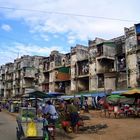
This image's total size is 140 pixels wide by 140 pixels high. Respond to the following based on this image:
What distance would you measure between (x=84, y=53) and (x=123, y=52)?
14197 mm

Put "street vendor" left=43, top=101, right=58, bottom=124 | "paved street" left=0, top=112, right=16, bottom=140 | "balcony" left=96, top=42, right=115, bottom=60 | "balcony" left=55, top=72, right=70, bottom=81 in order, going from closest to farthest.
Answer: "street vendor" left=43, top=101, right=58, bottom=124, "paved street" left=0, top=112, right=16, bottom=140, "balcony" left=96, top=42, right=115, bottom=60, "balcony" left=55, top=72, right=70, bottom=81

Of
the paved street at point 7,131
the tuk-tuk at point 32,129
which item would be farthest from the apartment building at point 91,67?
the tuk-tuk at point 32,129

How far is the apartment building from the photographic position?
45.4m

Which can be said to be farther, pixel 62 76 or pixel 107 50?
pixel 62 76

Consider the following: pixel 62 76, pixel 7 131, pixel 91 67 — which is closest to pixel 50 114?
pixel 7 131

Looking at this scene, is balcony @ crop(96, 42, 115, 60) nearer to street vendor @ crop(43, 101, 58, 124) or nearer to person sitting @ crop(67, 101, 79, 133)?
person sitting @ crop(67, 101, 79, 133)

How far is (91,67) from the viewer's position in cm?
5534

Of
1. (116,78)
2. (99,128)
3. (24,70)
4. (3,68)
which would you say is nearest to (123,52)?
→ (116,78)

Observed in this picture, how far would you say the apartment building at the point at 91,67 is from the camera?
4541cm

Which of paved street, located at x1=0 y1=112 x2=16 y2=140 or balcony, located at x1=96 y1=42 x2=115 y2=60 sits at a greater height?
balcony, located at x1=96 y1=42 x2=115 y2=60

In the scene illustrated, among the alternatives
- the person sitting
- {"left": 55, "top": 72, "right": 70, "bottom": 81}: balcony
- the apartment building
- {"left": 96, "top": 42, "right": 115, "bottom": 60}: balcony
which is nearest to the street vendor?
the person sitting

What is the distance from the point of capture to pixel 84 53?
202 ft

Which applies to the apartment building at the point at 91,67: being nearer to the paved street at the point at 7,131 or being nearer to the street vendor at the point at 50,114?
the paved street at the point at 7,131

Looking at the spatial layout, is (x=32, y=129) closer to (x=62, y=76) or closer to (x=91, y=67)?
(x=91, y=67)
